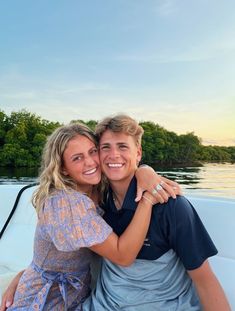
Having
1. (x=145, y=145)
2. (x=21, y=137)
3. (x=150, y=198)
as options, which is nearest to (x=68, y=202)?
(x=150, y=198)

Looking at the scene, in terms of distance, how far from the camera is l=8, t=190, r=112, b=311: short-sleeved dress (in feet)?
4.34

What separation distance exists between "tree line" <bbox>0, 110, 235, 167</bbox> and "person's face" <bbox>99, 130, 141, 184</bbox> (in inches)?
53.8

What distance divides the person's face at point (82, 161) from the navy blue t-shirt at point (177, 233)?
201 millimetres

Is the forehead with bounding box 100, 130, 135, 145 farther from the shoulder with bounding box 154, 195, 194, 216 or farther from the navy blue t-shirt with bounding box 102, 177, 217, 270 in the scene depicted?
Answer: the shoulder with bounding box 154, 195, 194, 216

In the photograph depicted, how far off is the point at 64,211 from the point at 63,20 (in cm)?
1631

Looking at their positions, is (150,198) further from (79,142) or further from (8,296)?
(8,296)

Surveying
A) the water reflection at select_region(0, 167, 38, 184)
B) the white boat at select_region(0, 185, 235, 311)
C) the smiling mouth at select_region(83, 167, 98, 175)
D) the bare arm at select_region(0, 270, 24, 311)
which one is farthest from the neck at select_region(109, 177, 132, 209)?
the water reflection at select_region(0, 167, 38, 184)

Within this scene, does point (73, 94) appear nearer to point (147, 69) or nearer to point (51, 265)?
point (147, 69)

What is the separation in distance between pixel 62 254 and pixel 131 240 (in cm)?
40

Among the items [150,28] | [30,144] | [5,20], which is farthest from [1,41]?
[30,144]

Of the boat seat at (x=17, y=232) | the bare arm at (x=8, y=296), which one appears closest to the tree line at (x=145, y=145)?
the boat seat at (x=17, y=232)

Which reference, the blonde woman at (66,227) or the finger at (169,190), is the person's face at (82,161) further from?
the finger at (169,190)

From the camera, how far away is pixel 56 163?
1.50m

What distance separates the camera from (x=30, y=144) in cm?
2997
